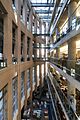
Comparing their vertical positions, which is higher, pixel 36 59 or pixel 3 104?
pixel 36 59

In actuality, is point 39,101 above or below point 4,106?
below

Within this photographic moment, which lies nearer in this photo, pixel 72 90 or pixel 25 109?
pixel 72 90

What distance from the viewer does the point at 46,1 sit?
2516 cm

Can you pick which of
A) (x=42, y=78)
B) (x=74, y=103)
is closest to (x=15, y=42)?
(x=74, y=103)

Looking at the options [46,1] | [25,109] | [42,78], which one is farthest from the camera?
[42,78]

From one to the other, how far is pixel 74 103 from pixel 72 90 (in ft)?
9.14

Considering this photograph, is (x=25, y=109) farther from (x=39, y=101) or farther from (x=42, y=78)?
(x=42, y=78)

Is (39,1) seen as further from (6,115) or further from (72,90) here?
(6,115)

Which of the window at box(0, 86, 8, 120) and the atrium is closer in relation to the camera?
the atrium

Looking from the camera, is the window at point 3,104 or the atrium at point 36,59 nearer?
the atrium at point 36,59

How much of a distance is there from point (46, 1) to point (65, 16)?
8.16m

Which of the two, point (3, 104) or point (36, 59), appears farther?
point (36, 59)

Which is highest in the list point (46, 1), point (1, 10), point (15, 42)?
point (46, 1)

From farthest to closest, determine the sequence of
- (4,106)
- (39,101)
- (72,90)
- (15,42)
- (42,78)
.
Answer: (42,78), (39,101), (15,42), (72,90), (4,106)
